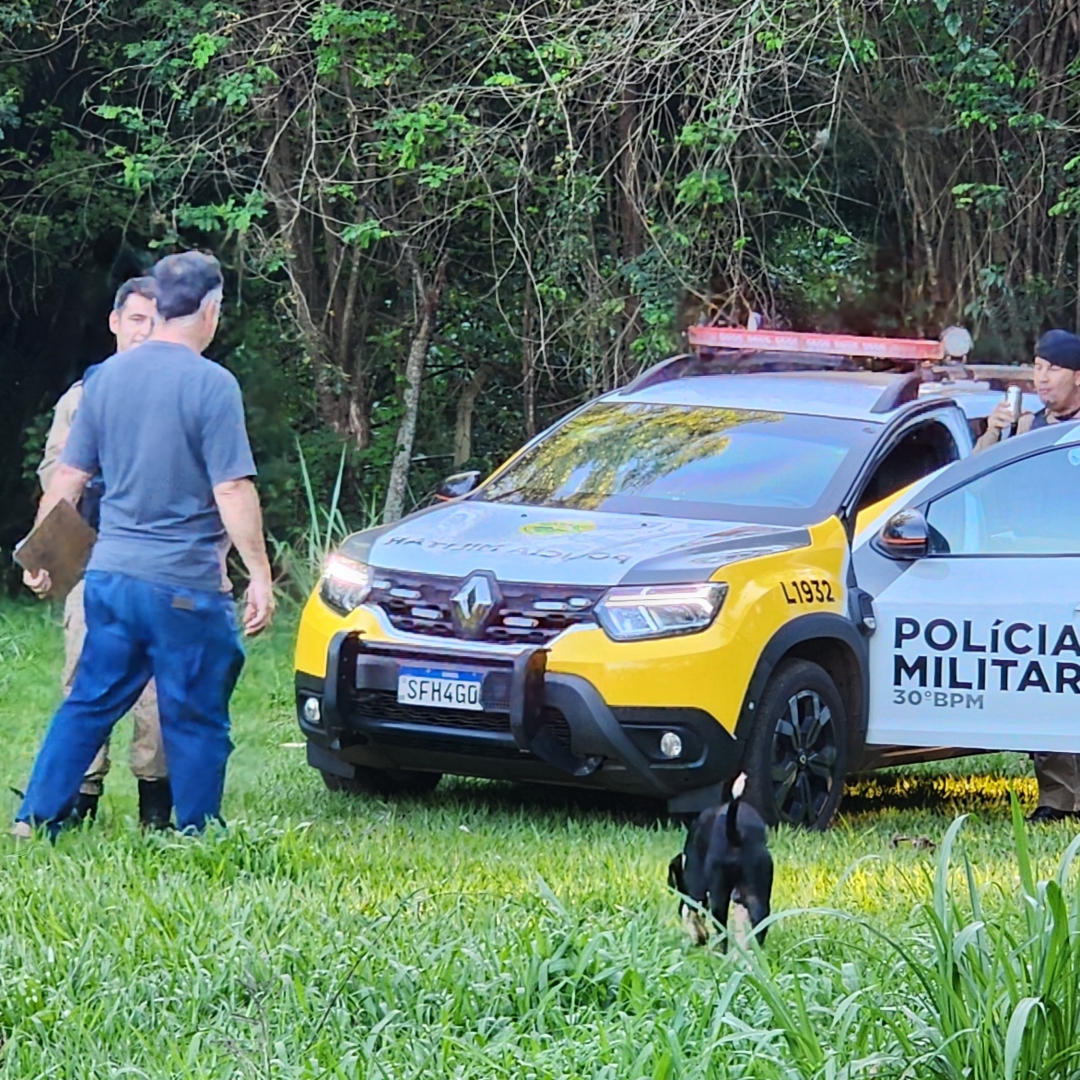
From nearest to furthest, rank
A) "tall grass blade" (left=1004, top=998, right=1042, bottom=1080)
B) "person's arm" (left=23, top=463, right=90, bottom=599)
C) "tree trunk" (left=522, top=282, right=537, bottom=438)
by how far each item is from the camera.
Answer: "tall grass blade" (left=1004, top=998, right=1042, bottom=1080)
"person's arm" (left=23, top=463, right=90, bottom=599)
"tree trunk" (left=522, top=282, right=537, bottom=438)

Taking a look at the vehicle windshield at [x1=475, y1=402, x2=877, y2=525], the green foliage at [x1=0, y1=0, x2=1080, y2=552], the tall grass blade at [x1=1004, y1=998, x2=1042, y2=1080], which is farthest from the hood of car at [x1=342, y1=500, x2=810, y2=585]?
the green foliage at [x1=0, y1=0, x2=1080, y2=552]

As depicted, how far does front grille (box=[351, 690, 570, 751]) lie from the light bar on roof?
2.58m

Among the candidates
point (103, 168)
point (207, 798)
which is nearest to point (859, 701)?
point (207, 798)

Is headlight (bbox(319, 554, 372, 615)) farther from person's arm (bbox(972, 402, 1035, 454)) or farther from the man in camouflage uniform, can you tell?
person's arm (bbox(972, 402, 1035, 454))

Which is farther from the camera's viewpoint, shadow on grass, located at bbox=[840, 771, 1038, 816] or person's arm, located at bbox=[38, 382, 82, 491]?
shadow on grass, located at bbox=[840, 771, 1038, 816]

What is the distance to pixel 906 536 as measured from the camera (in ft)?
23.3

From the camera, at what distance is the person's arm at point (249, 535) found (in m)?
6.01

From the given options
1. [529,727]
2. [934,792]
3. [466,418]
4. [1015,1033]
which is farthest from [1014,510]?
[466,418]

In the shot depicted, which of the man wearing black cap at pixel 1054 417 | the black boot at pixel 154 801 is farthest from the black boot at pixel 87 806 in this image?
the man wearing black cap at pixel 1054 417

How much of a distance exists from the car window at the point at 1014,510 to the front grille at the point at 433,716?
1466 mm

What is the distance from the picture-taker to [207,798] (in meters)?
6.15

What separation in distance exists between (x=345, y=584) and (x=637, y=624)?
114 cm

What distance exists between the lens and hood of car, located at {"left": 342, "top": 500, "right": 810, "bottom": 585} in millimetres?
6836

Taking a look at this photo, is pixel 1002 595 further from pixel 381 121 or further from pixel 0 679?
pixel 381 121
